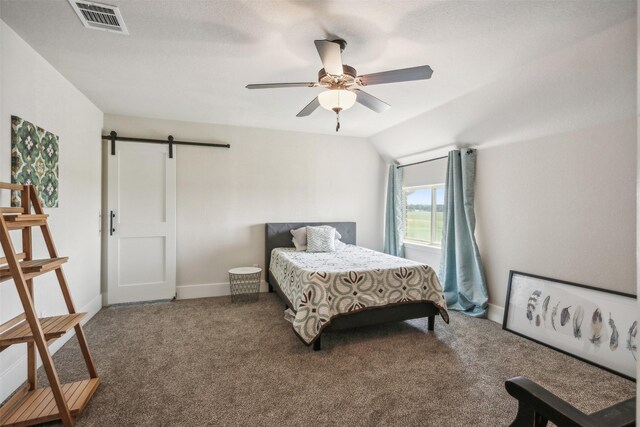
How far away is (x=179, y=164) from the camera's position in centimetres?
413

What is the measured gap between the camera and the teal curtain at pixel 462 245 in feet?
11.3

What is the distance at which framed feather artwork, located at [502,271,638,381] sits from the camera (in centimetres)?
225

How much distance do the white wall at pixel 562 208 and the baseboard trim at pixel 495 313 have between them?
0.25ft

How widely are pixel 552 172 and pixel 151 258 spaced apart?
463 centimetres

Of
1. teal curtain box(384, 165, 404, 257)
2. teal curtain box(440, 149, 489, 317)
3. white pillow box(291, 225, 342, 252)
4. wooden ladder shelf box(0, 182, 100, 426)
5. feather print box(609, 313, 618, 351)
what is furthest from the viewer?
teal curtain box(384, 165, 404, 257)

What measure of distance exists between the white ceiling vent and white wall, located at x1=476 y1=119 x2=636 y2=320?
3.56 meters

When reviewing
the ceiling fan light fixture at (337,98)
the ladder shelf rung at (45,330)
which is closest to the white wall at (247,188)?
the ladder shelf rung at (45,330)

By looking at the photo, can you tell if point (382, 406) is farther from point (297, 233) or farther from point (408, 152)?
point (408, 152)

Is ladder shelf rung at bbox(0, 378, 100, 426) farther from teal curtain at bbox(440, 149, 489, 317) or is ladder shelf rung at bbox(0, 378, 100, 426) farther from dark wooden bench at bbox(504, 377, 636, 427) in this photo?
teal curtain at bbox(440, 149, 489, 317)

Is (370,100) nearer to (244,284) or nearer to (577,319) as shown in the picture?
(577,319)

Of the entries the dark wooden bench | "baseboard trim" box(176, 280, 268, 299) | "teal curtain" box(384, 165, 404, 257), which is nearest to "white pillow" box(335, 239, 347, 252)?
"teal curtain" box(384, 165, 404, 257)

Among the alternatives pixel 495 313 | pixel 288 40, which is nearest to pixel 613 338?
pixel 495 313

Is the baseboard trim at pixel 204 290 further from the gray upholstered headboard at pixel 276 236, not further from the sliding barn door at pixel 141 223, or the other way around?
the gray upholstered headboard at pixel 276 236

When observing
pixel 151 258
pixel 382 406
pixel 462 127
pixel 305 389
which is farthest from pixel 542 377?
pixel 151 258
